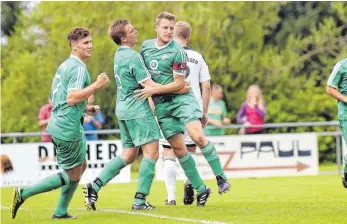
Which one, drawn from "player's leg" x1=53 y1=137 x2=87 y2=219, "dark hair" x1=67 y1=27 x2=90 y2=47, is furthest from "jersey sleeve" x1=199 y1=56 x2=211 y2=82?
"player's leg" x1=53 y1=137 x2=87 y2=219

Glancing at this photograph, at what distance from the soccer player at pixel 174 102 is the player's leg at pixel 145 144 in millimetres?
329

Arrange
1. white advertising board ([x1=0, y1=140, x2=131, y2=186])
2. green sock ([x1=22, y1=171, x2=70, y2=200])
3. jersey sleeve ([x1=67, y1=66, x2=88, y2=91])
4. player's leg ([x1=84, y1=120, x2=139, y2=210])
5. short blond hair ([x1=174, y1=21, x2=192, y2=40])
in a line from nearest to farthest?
jersey sleeve ([x1=67, y1=66, x2=88, y2=91])
green sock ([x1=22, y1=171, x2=70, y2=200])
player's leg ([x1=84, y1=120, x2=139, y2=210])
short blond hair ([x1=174, y1=21, x2=192, y2=40])
white advertising board ([x1=0, y1=140, x2=131, y2=186])

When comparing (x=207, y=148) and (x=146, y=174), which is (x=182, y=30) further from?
(x=146, y=174)

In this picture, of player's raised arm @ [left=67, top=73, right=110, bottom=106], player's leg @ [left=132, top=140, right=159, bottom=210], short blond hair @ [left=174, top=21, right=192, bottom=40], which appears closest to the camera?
player's raised arm @ [left=67, top=73, right=110, bottom=106]

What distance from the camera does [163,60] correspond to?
42.9ft

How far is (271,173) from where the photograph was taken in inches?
919

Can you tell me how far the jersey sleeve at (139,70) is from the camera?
42.1ft

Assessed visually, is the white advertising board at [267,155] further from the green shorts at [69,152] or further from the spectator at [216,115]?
the green shorts at [69,152]

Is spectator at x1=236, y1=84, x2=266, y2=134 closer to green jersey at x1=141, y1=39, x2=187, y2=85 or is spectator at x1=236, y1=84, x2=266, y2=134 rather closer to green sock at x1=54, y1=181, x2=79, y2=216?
green jersey at x1=141, y1=39, x2=187, y2=85

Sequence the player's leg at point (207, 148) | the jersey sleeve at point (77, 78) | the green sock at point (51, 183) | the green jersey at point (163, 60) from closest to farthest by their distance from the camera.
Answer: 1. the jersey sleeve at point (77, 78)
2. the green sock at point (51, 183)
3. the green jersey at point (163, 60)
4. the player's leg at point (207, 148)

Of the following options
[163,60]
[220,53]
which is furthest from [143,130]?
[220,53]

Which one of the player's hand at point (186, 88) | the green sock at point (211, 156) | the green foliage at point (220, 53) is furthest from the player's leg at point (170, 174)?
the green foliage at point (220, 53)

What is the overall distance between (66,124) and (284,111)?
23107mm

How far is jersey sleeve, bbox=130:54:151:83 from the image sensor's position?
12836 millimetres
